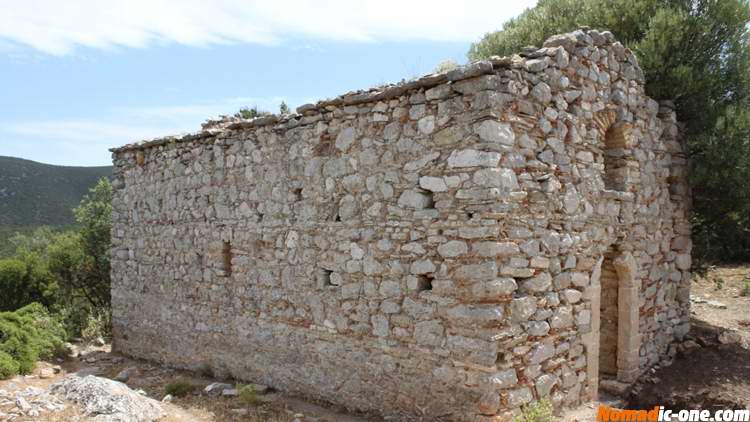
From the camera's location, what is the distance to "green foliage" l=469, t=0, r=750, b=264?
7980mm

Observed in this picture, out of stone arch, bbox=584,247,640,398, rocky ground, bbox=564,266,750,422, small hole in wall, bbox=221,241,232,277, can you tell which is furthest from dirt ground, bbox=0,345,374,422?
stone arch, bbox=584,247,640,398

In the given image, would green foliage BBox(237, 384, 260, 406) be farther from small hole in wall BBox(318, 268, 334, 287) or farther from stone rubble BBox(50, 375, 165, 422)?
small hole in wall BBox(318, 268, 334, 287)

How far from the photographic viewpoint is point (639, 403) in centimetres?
681

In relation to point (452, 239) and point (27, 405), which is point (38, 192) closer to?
point (27, 405)

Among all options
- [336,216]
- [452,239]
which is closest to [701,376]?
[452,239]

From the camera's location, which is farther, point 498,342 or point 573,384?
point 573,384

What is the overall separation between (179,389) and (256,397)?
137 cm

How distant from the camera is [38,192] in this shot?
38.4m

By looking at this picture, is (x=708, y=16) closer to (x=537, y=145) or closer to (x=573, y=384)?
(x=537, y=145)

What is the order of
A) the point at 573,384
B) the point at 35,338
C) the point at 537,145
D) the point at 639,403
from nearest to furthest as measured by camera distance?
1. the point at 537,145
2. the point at 573,384
3. the point at 639,403
4. the point at 35,338

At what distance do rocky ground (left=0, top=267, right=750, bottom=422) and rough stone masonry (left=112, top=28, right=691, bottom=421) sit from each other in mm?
272

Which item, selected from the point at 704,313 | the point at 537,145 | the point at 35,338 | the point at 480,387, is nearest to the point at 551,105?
the point at 537,145

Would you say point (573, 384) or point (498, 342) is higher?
point (498, 342)

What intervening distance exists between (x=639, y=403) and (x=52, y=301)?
1451cm
